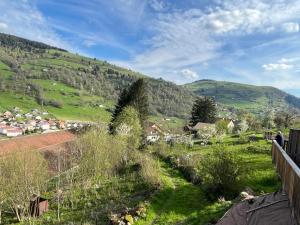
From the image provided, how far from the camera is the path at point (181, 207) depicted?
2374 cm

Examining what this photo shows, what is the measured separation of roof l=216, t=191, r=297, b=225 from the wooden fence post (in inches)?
55.8

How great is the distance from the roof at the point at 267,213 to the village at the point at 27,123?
118m

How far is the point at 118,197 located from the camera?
3412 cm

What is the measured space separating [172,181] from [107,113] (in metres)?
160

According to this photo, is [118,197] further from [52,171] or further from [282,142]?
[282,142]

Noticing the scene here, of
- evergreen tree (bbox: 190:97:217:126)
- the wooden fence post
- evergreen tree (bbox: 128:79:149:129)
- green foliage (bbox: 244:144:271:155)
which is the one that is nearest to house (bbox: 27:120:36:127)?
evergreen tree (bbox: 190:97:217:126)

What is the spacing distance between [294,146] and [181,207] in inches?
606

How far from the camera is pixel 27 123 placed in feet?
525

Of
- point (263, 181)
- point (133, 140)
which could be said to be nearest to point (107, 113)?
point (133, 140)

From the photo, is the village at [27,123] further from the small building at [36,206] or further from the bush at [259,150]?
the small building at [36,206]

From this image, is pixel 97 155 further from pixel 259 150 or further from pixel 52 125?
pixel 52 125

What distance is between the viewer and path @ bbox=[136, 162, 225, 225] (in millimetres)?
23742

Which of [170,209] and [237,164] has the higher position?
[237,164]

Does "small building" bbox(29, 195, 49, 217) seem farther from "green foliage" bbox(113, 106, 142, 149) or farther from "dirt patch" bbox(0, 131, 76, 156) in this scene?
"green foliage" bbox(113, 106, 142, 149)
